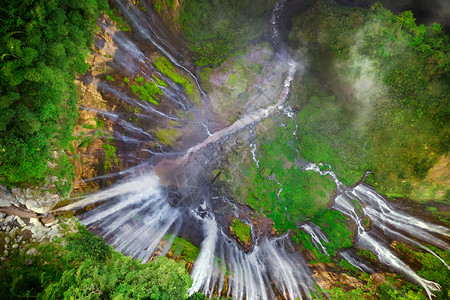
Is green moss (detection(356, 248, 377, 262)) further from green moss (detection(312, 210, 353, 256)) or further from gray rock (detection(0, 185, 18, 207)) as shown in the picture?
gray rock (detection(0, 185, 18, 207))

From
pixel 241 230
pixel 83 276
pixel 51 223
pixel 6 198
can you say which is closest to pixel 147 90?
pixel 6 198

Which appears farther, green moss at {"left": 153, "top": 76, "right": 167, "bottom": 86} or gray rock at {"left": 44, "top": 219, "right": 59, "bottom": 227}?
green moss at {"left": 153, "top": 76, "right": 167, "bottom": 86}

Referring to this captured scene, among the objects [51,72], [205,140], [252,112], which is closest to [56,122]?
[51,72]

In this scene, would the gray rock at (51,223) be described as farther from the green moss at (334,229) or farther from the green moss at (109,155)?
Result: the green moss at (334,229)

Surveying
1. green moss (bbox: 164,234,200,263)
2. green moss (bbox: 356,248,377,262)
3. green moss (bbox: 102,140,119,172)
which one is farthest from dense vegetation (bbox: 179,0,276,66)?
green moss (bbox: 356,248,377,262)

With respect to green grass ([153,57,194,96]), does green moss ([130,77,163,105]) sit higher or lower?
lower

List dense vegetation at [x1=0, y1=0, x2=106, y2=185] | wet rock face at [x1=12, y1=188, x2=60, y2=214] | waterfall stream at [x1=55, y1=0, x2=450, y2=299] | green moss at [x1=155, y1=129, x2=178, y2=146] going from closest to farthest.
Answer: dense vegetation at [x1=0, y1=0, x2=106, y2=185] < wet rock face at [x1=12, y1=188, x2=60, y2=214] < waterfall stream at [x1=55, y1=0, x2=450, y2=299] < green moss at [x1=155, y1=129, x2=178, y2=146]

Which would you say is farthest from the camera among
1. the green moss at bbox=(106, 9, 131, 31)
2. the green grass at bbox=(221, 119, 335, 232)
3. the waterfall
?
the green grass at bbox=(221, 119, 335, 232)
